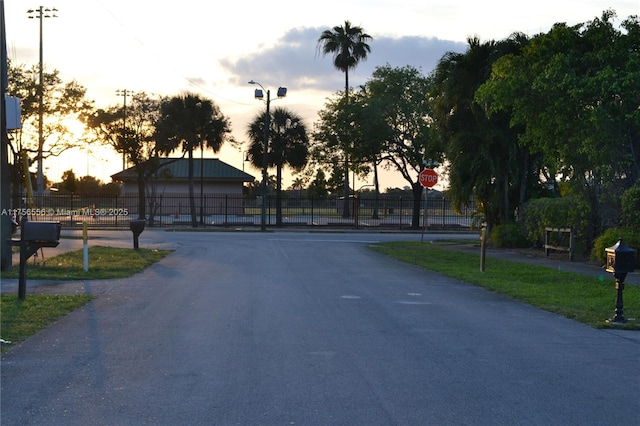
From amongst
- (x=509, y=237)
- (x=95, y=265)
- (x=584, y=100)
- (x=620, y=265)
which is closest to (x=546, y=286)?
(x=620, y=265)

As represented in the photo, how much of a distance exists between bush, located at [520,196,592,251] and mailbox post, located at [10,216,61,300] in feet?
48.6

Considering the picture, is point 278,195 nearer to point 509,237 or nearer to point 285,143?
point 285,143

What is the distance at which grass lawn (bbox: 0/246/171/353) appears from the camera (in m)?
10.8

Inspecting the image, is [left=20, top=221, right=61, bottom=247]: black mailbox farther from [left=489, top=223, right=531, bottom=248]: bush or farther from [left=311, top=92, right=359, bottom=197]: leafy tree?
[left=311, top=92, right=359, bottom=197]: leafy tree

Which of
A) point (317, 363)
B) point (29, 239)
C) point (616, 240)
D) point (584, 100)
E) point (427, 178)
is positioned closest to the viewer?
point (317, 363)

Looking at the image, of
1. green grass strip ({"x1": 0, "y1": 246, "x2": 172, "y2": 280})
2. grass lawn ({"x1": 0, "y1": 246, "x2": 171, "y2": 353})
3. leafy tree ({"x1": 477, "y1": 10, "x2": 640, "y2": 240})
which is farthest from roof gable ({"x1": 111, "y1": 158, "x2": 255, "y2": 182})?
leafy tree ({"x1": 477, "y1": 10, "x2": 640, "y2": 240})

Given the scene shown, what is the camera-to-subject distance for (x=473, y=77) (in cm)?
2973

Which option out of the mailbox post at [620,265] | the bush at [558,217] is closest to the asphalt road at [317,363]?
the mailbox post at [620,265]

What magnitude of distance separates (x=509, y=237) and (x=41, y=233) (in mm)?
18791

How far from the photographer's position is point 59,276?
17.3m

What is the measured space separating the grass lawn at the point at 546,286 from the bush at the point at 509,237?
404cm

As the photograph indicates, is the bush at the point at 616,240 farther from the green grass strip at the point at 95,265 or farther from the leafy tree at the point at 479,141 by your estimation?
the green grass strip at the point at 95,265

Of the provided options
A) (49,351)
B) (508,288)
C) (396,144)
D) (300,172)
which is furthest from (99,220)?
(49,351)

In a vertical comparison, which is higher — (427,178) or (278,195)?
(427,178)
